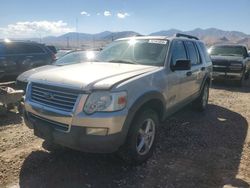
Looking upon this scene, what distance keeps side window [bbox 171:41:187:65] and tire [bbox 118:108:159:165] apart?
122cm

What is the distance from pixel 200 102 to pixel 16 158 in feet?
15.3

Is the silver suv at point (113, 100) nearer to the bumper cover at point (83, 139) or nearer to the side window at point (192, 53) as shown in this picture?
the bumper cover at point (83, 139)

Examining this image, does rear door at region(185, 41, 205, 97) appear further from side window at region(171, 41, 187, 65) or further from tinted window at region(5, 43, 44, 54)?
tinted window at region(5, 43, 44, 54)

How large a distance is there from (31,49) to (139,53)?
7.58 m

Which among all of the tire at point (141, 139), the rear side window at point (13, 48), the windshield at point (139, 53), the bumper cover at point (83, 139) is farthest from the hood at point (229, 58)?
the bumper cover at point (83, 139)

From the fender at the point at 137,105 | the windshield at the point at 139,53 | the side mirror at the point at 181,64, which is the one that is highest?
the windshield at the point at 139,53

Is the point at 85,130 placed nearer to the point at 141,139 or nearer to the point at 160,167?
the point at 141,139

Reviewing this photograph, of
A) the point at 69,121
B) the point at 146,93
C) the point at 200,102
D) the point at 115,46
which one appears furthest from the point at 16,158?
the point at 200,102

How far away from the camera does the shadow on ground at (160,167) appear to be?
3.79 metres

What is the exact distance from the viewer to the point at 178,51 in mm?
5391

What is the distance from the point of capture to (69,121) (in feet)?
11.5

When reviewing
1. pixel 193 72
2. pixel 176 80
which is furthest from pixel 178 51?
pixel 193 72

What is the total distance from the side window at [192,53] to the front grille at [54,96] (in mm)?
3280

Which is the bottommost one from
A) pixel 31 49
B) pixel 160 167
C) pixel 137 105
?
pixel 160 167
